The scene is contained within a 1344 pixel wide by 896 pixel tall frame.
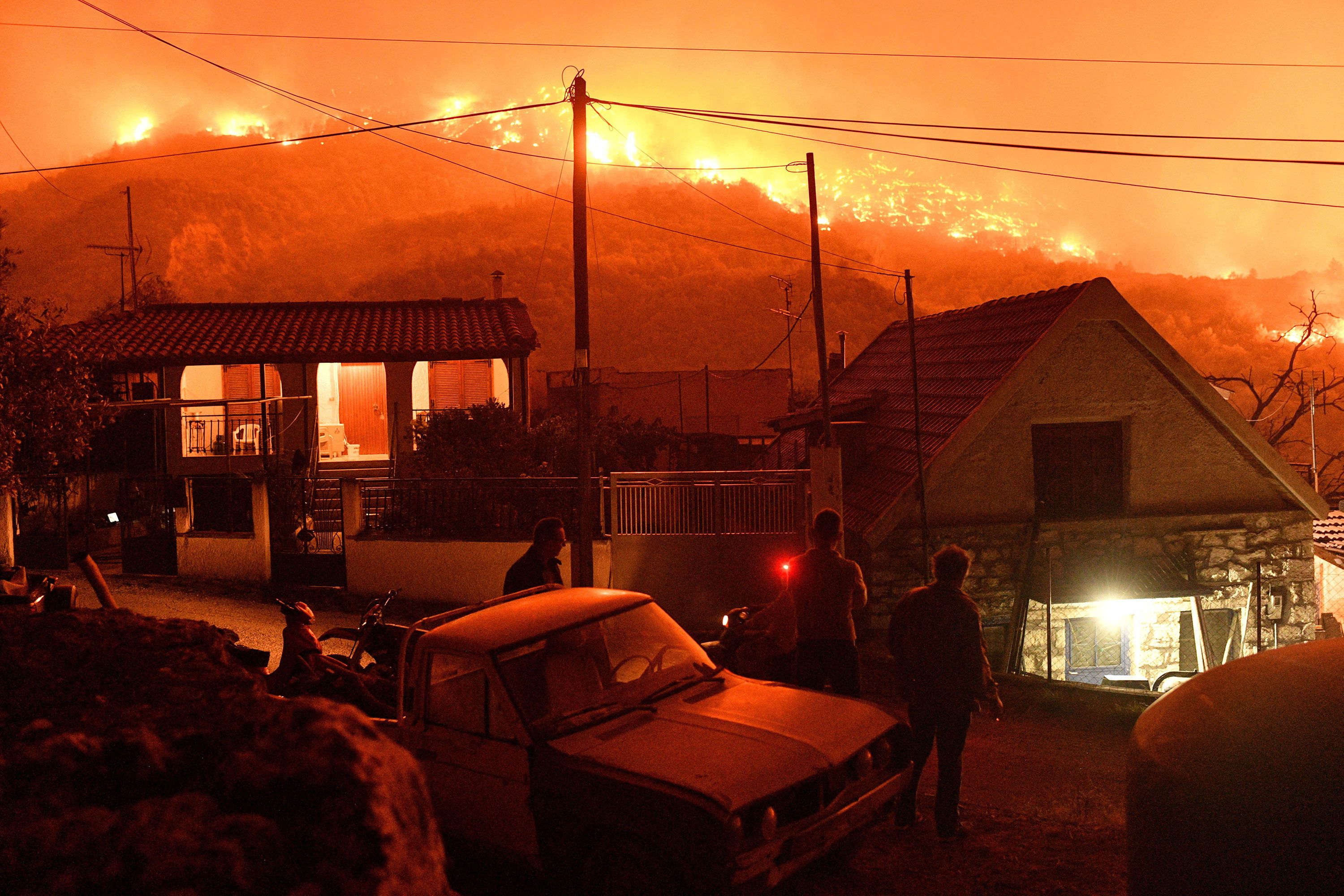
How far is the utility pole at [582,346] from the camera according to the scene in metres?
12.5

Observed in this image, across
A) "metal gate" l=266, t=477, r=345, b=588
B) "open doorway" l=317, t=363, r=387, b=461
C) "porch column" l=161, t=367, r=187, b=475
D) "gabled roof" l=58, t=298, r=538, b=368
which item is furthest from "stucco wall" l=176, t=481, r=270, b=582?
"gabled roof" l=58, t=298, r=538, b=368

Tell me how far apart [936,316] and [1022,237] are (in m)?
Result: 184

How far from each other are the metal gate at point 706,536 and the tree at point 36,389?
8.13 m

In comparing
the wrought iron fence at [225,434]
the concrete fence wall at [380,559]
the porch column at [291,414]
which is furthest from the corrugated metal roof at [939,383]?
the wrought iron fence at [225,434]

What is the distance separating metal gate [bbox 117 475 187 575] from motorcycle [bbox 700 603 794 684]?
503 inches

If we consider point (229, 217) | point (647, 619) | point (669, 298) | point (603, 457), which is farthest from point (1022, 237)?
point (647, 619)

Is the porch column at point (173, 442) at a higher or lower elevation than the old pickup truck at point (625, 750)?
higher

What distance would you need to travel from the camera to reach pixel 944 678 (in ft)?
19.4

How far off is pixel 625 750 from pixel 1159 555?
11517mm

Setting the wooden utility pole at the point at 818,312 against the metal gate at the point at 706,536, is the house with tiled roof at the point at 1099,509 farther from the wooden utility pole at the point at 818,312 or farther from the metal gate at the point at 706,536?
the wooden utility pole at the point at 818,312

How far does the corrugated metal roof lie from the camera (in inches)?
537

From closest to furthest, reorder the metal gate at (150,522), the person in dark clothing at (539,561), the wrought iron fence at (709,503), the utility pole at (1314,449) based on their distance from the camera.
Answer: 1. the person in dark clothing at (539,561)
2. the wrought iron fence at (709,503)
3. the metal gate at (150,522)
4. the utility pole at (1314,449)

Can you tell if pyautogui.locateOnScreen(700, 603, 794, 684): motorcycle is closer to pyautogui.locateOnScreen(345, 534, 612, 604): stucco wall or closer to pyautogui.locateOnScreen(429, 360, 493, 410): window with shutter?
pyautogui.locateOnScreen(345, 534, 612, 604): stucco wall

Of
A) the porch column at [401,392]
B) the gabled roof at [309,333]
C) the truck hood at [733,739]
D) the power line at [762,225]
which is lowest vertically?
the truck hood at [733,739]
